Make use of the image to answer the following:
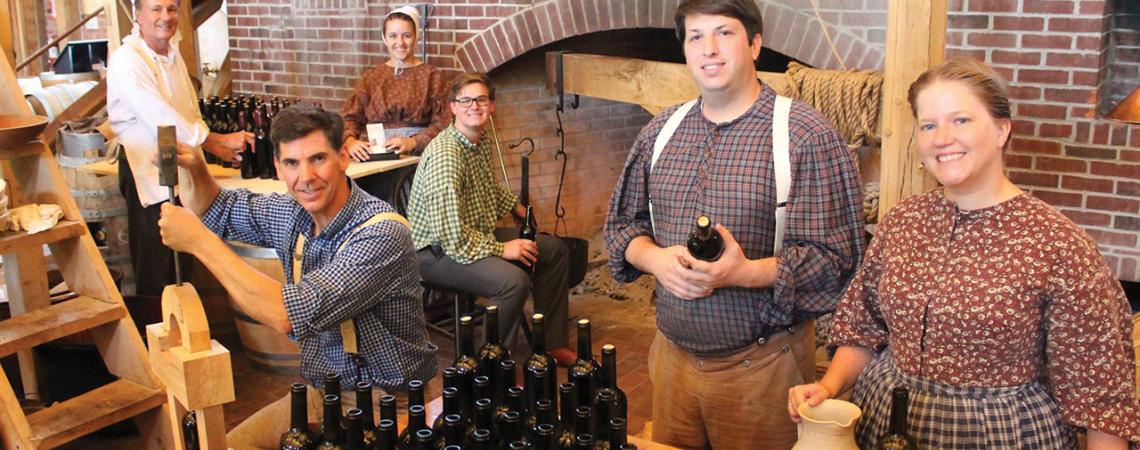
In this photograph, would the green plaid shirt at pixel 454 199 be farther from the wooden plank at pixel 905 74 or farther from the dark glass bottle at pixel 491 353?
the dark glass bottle at pixel 491 353

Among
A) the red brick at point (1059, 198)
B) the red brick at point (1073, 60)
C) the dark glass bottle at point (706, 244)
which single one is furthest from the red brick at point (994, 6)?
the dark glass bottle at point (706, 244)

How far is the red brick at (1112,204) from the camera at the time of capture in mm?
3908

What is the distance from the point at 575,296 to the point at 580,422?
399 centimetres

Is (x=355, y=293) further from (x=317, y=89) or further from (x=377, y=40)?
(x=317, y=89)

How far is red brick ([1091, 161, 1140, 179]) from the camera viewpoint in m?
3.88

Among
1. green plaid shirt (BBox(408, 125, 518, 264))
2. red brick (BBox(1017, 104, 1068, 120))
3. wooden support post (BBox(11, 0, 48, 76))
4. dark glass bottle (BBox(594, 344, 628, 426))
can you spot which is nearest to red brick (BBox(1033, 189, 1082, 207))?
red brick (BBox(1017, 104, 1068, 120))

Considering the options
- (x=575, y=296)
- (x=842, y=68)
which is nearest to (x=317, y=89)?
(x=575, y=296)

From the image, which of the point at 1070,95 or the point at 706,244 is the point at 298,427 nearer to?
the point at 706,244

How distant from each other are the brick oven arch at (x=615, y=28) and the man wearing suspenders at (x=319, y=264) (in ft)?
7.92

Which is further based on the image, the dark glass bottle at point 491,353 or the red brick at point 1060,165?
the red brick at point 1060,165

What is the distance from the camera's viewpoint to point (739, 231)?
251 centimetres

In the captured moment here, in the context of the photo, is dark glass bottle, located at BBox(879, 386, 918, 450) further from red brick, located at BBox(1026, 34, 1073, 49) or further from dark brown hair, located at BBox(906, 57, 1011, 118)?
red brick, located at BBox(1026, 34, 1073, 49)

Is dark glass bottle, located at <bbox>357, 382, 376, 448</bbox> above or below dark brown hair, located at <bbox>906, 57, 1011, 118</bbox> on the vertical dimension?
below

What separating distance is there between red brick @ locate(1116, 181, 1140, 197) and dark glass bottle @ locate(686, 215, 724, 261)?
7.39ft
